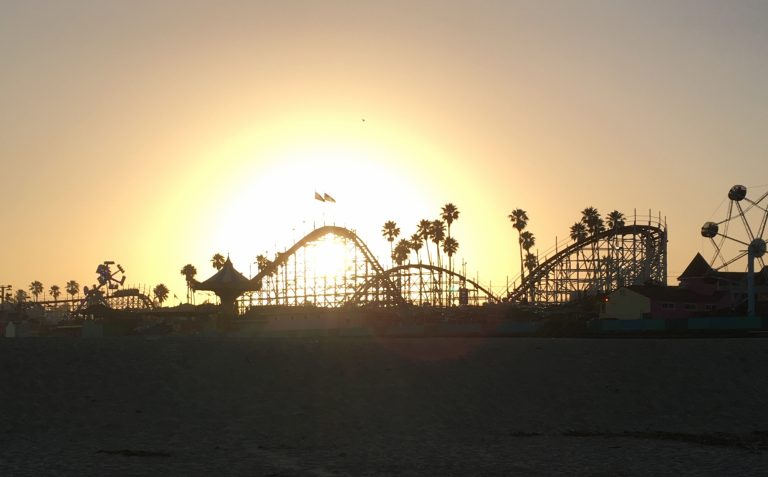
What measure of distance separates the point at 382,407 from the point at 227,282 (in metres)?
36.5

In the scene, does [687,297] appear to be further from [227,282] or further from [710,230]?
[227,282]

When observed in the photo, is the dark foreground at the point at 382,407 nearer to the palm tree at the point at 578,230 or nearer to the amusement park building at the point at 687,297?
the amusement park building at the point at 687,297

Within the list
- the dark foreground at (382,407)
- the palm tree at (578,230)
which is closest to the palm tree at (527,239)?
the palm tree at (578,230)

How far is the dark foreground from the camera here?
22406mm

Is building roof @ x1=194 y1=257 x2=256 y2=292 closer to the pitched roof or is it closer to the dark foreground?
the dark foreground

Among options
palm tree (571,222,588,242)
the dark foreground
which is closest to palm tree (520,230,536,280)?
palm tree (571,222,588,242)

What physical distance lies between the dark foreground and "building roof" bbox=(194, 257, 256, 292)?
25.3 m

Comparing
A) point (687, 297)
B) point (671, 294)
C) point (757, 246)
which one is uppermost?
point (757, 246)

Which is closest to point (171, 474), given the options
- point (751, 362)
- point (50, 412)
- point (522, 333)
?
point (50, 412)

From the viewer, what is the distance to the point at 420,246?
11981cm

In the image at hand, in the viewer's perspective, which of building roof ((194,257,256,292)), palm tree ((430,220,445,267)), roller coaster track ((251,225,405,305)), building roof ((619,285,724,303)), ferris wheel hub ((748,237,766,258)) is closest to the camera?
building roof ((194,257,256,292))

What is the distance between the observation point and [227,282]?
63844mm

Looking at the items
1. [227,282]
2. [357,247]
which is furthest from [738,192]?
[227,282]

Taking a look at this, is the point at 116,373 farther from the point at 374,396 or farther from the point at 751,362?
the point at 751,362
